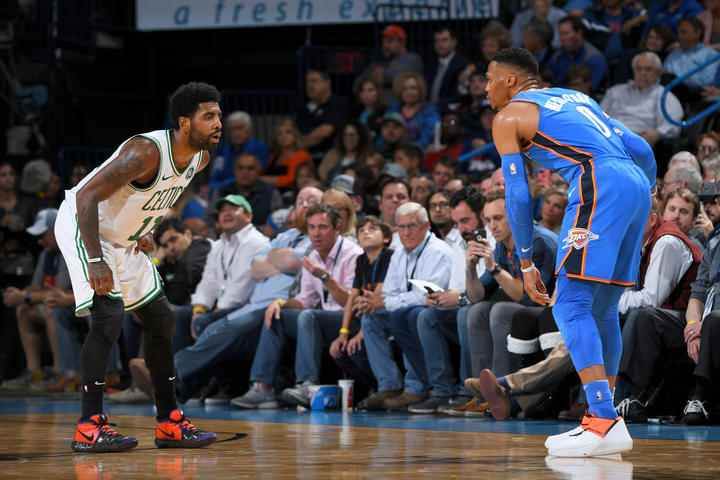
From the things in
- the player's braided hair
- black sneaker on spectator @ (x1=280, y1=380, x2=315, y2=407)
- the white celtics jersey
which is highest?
the player's braided hair

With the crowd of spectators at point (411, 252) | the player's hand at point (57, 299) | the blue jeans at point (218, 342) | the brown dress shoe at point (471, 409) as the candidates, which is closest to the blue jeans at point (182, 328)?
the crowd of spectators at point (411, 252)

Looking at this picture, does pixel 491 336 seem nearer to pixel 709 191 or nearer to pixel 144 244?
pixel 709 191

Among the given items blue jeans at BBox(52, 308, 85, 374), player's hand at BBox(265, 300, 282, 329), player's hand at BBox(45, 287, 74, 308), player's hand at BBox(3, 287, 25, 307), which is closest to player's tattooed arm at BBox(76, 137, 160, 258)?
player's hand at BBox(265, 300, 282, 329)

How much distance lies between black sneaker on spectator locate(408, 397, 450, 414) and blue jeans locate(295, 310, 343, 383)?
2.79 ft

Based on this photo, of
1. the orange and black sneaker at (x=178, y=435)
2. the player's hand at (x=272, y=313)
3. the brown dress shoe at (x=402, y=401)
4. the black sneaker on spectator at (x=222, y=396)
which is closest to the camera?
the orange and black sneaker at (x=178, y=435)

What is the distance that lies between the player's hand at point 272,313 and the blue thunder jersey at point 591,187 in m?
3.68

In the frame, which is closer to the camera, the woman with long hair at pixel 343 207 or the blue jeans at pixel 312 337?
the blue jeans at pixel 312 337

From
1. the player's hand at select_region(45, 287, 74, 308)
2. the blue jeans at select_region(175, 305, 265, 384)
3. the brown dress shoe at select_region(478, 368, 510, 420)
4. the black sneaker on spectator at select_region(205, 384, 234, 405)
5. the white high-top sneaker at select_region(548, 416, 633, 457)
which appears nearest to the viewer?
the white high-top sneaker at select_region(548, 416, 633, 457)

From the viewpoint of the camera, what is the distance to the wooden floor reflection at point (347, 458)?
452cm

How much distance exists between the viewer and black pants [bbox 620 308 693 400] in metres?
7.07

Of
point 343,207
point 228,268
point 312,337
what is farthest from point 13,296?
point 312,337

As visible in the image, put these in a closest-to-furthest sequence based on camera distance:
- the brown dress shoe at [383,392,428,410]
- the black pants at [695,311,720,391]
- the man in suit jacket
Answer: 1. the black pants at [695,311,720,391]
2. the brown dress shoe at [383,392,428,410]
3. the man in suit jacket

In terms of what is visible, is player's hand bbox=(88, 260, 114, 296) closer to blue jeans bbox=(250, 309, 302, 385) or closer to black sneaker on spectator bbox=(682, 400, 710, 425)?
black sneaker on spectator bbox=(682, 400, 710, 425)

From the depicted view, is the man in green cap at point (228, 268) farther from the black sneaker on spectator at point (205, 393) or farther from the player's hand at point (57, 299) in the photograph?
the player's hand at point (57, 299)
